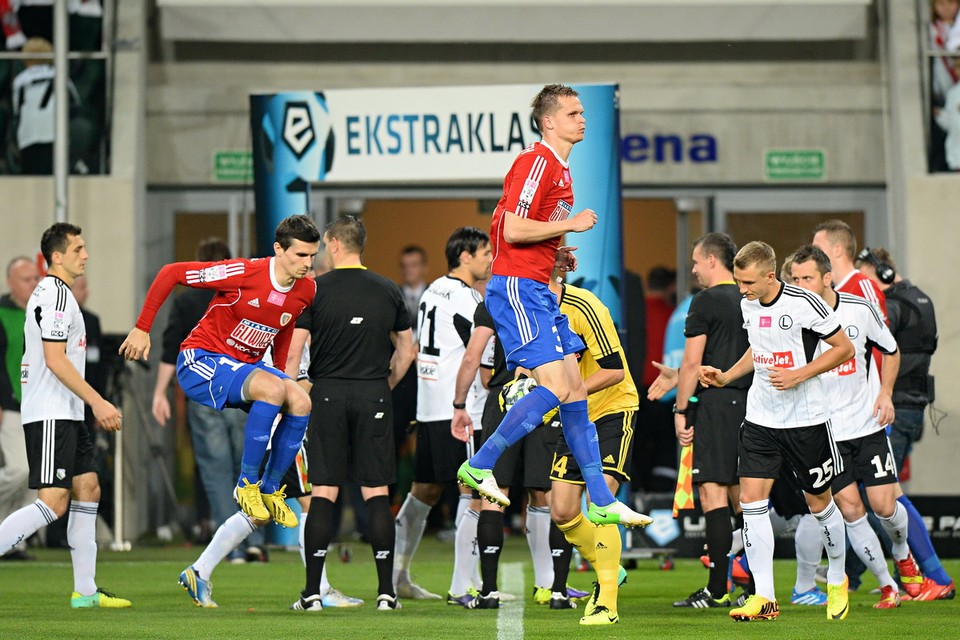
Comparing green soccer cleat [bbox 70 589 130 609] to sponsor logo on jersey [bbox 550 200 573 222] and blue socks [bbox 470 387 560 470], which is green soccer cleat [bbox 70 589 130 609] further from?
sponsor logo on jersey [bbox 550 200 573 222]

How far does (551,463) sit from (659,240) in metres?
10.7

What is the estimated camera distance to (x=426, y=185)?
50.0ft

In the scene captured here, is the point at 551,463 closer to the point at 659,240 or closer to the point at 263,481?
the point at 263,481

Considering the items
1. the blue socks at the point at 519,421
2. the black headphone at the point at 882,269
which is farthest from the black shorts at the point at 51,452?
the black headphone at the point at 882,269

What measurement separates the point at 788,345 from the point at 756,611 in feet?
4.45

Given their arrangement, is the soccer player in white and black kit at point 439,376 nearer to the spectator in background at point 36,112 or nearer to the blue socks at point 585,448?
the blue socks at point 585,448

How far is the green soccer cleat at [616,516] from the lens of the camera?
727 centimetres

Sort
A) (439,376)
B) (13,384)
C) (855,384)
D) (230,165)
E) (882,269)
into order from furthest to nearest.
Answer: (230,165) < (13,384) < (882,269) < (439,376) < (855,384)

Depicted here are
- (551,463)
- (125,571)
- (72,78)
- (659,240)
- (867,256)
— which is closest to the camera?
(551,463)

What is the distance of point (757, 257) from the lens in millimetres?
7691

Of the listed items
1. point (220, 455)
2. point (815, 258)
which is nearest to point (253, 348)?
point (815, 258)

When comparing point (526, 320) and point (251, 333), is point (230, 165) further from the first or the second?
point (526, 320)

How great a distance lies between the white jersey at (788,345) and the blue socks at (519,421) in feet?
3.65

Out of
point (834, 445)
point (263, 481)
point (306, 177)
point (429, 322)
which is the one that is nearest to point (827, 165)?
point (306, 177)
